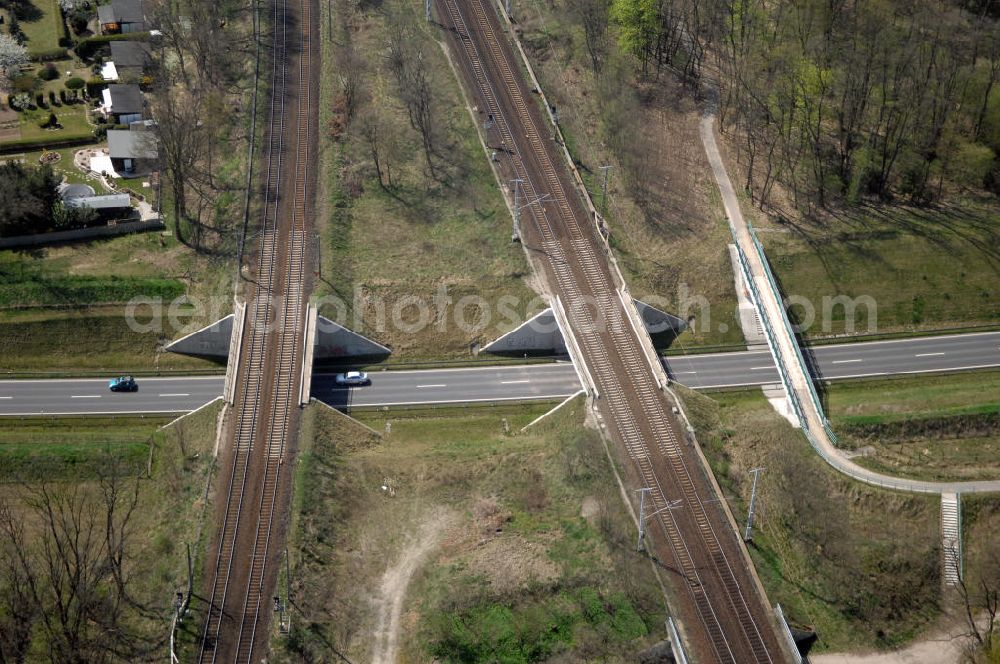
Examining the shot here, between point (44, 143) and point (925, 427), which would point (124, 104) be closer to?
point (44, 143)

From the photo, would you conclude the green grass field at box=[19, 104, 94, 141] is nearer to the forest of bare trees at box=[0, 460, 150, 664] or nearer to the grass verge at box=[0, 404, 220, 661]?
the grass verge at box=[0, 404, 220, 661]

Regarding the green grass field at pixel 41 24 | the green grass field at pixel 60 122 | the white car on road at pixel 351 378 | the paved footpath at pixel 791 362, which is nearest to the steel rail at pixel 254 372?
the white car on road at pixel 351 378

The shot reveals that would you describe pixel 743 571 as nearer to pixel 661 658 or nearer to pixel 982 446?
pixel 661 658

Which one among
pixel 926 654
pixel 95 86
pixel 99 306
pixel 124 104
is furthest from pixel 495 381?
pixel 95 86

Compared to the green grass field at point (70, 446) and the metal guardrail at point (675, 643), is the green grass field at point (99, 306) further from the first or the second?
the metal guardrail at point (675, 643)

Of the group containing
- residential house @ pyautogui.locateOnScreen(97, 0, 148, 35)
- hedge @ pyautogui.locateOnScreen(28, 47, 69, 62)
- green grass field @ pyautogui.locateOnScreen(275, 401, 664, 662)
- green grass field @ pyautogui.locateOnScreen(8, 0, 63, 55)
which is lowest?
green grass field @ pyautogui.locateOnScreen(275, 401, 664, 662)

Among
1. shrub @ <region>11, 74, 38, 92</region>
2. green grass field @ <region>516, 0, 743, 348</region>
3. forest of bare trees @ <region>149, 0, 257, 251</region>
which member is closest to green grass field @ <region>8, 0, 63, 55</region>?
shrub @ <region>11, 74, 38, 92</region>

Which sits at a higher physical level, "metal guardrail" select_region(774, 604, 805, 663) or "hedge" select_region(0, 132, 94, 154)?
"hedge" select_region(0, 132, 94, 154)

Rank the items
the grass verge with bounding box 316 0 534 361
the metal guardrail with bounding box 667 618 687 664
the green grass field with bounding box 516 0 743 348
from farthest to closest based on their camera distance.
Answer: the green grass field with bounding box 516 0 743 348
the grass verge with bounding box 316 0 534 361
the metal guardrail with bounding box 667 618 687 664
